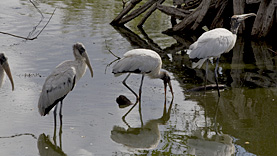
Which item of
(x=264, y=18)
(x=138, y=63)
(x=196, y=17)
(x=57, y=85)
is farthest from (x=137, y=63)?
(x=196, y=17)

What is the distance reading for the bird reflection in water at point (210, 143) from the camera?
6.64 m

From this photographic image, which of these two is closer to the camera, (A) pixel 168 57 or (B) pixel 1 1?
(A) pixel 168 57

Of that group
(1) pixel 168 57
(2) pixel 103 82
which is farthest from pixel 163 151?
(1) pixel 168 57

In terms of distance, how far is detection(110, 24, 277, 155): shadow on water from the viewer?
23.6ft

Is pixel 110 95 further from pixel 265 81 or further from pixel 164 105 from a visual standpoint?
pixel 265 81

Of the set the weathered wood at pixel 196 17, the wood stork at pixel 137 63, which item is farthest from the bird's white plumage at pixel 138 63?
the weathered wood at pixel 196 17

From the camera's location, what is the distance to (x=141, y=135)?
730 cm

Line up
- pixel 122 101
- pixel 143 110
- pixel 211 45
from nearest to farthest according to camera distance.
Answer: pixel 143 110 < pixel 122 101 < pixel 211 45

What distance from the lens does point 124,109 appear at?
8336mm

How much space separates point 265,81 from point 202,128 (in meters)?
3.00

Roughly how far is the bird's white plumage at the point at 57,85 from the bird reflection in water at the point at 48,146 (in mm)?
427

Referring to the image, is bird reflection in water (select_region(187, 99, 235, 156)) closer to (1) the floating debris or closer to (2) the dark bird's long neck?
(1) the floating debris

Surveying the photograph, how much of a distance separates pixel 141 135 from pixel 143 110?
3.48 ft

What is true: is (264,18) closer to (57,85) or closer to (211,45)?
(211,45)
